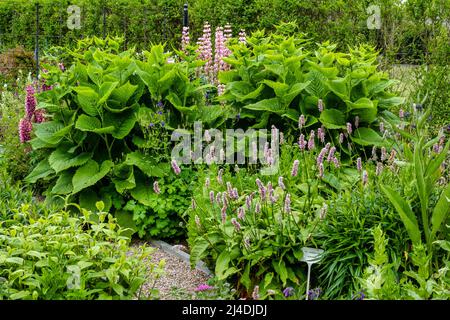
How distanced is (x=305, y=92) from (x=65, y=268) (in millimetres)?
2821

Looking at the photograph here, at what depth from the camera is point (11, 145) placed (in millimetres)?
6449

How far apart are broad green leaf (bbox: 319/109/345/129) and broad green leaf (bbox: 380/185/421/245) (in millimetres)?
1472

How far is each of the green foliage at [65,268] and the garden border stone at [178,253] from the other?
1.06m

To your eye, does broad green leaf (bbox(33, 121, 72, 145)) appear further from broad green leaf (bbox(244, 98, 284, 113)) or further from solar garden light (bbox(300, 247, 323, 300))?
solar garden light (bbox(300, 247, 323, 300))

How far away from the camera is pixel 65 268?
3457mm

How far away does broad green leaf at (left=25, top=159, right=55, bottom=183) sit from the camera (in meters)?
5.57

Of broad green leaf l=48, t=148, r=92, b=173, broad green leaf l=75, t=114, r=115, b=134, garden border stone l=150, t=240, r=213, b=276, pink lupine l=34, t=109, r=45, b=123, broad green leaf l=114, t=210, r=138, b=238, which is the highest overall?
pink lupine l=34, t=109, r=45, b=123

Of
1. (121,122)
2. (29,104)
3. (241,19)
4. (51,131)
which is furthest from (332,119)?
(241,19)

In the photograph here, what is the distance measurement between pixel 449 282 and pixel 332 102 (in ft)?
7.57

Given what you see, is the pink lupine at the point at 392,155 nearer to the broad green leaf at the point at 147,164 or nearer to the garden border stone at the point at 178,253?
the garden border stone at the point at 178,253

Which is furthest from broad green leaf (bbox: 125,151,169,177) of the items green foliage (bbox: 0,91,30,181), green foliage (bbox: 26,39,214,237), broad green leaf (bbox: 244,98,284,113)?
green foliage (bbox: 0,91,30,181)
